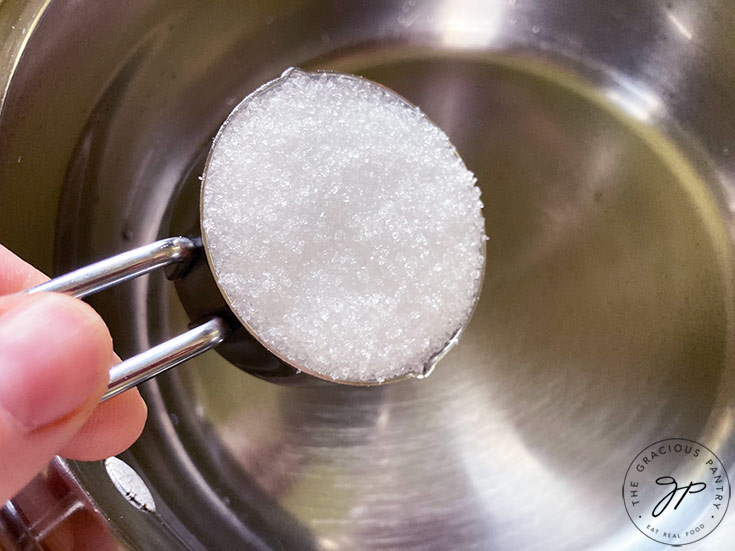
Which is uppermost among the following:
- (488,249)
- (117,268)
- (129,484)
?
(488,249)

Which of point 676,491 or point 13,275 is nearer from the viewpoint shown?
point 13,275

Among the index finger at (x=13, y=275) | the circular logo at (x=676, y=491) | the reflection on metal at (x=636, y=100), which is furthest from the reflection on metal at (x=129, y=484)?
the reflection on metal at (x=636, y=100)

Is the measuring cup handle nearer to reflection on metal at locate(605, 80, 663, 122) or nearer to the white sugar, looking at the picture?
the white sugar

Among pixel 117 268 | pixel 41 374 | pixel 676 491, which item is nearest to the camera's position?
pixel 41 374

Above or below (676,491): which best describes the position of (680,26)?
above

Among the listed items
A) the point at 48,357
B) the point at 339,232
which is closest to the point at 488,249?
the point at 339,232

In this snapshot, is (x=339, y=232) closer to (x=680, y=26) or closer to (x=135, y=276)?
(x=135, y=276)

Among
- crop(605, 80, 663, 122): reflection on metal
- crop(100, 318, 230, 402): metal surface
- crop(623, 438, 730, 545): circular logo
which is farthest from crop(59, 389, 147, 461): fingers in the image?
crop(605, 80, 663, 122): reflection on metal
